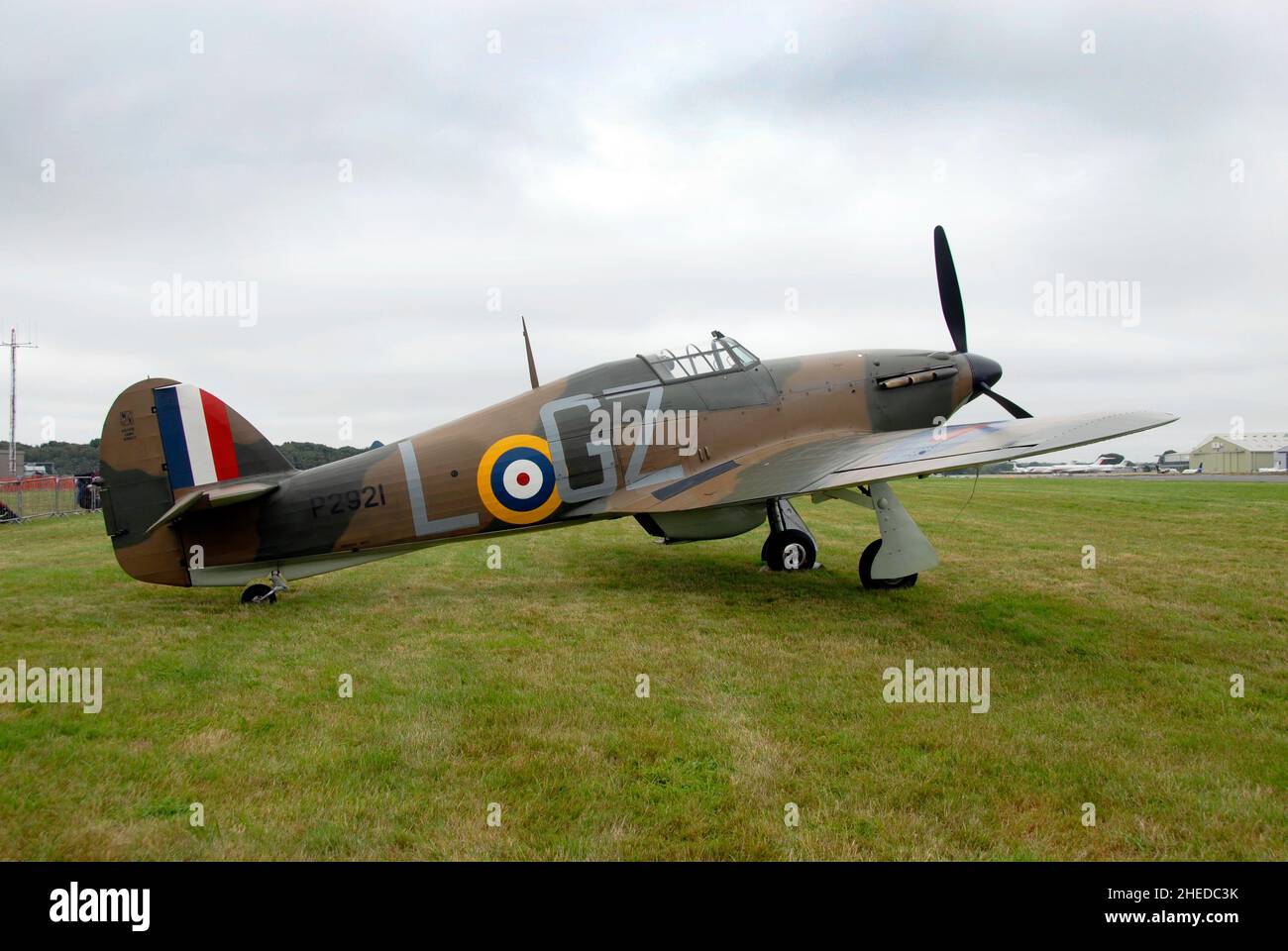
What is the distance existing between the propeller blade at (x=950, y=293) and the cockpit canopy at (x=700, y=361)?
137 inches

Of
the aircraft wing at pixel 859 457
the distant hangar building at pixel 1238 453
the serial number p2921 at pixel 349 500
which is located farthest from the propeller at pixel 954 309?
the distant hangar building at pixel 1238 453

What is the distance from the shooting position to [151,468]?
26.2 ft

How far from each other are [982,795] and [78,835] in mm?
4024

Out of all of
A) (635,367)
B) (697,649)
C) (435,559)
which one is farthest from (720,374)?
(435,559)

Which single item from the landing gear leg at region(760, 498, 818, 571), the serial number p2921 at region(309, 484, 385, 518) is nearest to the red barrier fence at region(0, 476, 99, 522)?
the serial number p2921 at region(309, 484, 385, 518)

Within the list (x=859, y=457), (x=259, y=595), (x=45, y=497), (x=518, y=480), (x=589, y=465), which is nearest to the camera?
(x=259, y=595)

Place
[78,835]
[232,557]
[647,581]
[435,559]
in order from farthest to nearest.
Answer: [435,559], [647,581], [232,557], [78,835]

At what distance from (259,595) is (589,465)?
13.2ft

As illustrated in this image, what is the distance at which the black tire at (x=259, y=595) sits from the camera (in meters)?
8.11

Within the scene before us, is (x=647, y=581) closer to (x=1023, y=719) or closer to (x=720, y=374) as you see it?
(x=720, y=374)

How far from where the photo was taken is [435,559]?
12094mm

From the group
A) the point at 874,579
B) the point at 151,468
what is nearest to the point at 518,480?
the point at 151,468

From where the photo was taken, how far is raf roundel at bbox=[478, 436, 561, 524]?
874cm

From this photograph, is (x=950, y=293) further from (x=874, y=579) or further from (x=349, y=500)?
(x=349, y=500)
